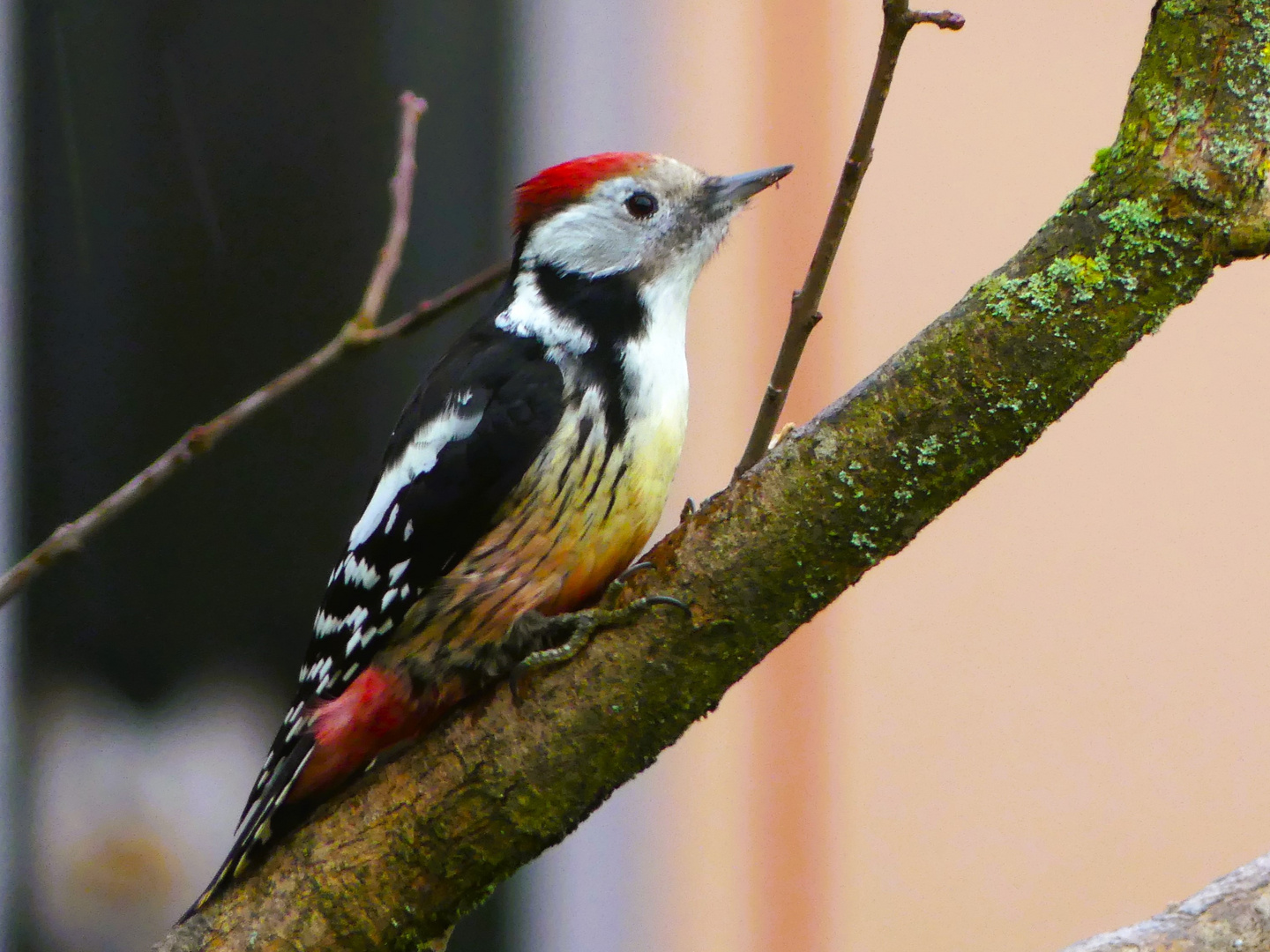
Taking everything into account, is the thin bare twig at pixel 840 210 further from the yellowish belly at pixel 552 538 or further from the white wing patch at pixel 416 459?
the white wing patch at pixel 416 459

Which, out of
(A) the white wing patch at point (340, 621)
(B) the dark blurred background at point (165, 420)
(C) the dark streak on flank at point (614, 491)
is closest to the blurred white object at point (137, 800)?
(B) the dark blurred background at point (165, 420)

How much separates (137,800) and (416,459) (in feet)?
5.54

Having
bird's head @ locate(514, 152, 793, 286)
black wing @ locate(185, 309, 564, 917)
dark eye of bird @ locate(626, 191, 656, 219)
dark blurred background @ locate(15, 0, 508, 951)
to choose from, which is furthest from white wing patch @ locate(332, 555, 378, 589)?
dark blurred background @ locate(15, 0, 508, 951)

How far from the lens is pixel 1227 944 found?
37.6 inches

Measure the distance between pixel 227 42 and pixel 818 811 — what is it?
207 centimetres

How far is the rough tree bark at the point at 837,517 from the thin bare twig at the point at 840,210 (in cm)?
13

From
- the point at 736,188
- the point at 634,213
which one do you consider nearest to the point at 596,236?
the point at 634,213

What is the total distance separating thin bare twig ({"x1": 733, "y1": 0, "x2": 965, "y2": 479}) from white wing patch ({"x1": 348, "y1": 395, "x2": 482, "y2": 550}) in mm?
290

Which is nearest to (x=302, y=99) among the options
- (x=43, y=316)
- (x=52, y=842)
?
(x=43, y=316)

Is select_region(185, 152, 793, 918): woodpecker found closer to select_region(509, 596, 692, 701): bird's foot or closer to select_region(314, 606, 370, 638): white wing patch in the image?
select_region(314, 606, 370, 638): white wing patch

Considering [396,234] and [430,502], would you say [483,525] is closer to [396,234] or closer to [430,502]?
[430,502]

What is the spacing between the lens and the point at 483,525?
121 centimetres

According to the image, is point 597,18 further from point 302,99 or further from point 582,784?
point 582,784

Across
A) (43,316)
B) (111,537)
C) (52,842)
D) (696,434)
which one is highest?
(43,316)
